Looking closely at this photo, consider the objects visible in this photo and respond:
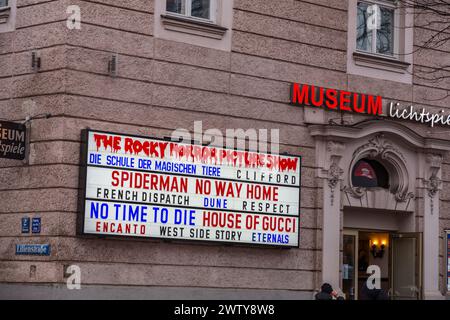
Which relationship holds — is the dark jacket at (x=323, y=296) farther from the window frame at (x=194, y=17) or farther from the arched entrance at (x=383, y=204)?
the window frame at (x=194, y=17)

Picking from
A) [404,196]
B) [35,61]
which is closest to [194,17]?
[35,61]

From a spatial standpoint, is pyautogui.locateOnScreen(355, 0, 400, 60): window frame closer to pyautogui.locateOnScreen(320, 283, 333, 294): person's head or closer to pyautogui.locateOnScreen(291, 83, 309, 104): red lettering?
pyautogui.locateOnScreen(291, 83, 309, 104): red lettering

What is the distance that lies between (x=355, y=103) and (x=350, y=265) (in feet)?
11.8

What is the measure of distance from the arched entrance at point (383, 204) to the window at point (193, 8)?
353cm

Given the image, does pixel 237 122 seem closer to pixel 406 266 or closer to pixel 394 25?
pixel 394 25

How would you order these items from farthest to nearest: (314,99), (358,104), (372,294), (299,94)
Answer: (358,104) < (372,294) < (314,99) < (299,94)

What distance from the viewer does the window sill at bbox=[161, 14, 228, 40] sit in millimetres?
21750

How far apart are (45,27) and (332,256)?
7776 millimetres

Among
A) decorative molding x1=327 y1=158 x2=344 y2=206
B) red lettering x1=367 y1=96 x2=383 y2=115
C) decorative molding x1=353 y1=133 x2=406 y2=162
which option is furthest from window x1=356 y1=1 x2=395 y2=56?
decorative molding x1=327 y1=158 x2=344 y2=206

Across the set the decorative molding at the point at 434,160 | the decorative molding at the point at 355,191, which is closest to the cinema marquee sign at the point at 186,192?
the decorative molding at the point at 355,191

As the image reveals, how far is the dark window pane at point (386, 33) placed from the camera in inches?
1013

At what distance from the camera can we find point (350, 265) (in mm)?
24844

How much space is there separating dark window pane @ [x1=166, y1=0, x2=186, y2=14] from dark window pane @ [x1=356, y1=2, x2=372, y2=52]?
186 inches

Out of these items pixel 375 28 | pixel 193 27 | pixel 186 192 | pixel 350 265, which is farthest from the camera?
pixel 375 28
